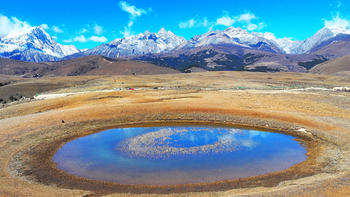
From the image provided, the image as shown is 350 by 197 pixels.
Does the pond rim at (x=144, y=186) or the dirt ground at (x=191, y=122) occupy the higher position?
the dirt ground at (x=191, y=122)

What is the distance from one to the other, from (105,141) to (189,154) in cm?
1197

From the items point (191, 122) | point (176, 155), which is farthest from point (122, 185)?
point (191, 122)

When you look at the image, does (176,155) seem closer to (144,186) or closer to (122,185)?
(144,186)

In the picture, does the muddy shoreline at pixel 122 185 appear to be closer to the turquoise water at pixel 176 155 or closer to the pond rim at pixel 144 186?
the pond rim at pixel 144 186

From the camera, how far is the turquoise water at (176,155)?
22.0 metres

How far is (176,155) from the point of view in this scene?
27.1 metres

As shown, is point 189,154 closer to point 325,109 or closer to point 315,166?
point 315,166

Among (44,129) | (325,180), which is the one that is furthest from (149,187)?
(44,129)

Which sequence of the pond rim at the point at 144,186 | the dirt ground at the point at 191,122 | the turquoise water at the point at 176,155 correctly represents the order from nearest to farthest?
the dirt ground at the point at 191,122 < the pond rim at the point at 144,186 < the turquoise water at the point at 176,155

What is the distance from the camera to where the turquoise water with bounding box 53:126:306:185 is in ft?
72.3

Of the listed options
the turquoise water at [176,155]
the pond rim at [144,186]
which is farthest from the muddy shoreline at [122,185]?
the turquoise water at [176,155]

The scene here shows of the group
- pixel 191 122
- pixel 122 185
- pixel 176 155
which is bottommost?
pixel 122 185

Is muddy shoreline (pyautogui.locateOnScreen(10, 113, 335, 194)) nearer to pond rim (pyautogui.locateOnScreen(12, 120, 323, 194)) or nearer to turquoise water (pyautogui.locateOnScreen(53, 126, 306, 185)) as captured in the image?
pond rim (pyautogui.locateOnScreen(12, 120, 323, 194))

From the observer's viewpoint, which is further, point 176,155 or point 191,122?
point 191,122
